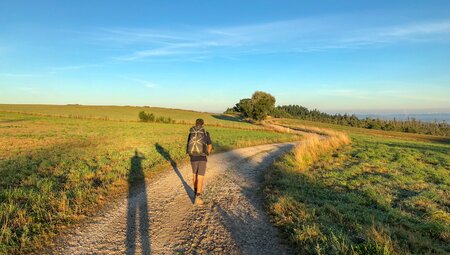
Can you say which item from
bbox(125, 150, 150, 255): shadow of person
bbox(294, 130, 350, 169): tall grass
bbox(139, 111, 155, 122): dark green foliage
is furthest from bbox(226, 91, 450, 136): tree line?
bbox(125, 150, 150, 255): shadow of person

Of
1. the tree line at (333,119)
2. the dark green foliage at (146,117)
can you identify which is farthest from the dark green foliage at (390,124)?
the dark green foliage at (146,117)

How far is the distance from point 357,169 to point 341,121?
122 metres

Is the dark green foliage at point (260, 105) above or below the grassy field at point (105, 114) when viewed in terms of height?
above

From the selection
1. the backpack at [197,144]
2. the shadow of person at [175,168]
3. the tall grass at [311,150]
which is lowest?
the shadow of person at [175,168]

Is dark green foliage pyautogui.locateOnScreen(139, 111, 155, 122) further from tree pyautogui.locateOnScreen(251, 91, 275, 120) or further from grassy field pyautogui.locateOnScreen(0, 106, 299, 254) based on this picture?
grassy field pyautogui.locateOnScreen(0, 106, 299, 254)

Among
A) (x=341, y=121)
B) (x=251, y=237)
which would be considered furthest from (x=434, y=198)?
(x=341, y=121)

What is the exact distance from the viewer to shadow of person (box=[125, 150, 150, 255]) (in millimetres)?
5867

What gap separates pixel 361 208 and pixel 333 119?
138 metres

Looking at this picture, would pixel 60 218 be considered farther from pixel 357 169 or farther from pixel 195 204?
pixel 357 169

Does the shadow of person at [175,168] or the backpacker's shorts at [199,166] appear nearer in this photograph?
the backpacker's shorts at [199,166]

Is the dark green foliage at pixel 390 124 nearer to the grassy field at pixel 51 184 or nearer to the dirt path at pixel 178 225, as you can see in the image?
the grassy field at pixel 51 184

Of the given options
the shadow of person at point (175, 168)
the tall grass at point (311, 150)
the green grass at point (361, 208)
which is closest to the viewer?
the green grass at point (361, 208)

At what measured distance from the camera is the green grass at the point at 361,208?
5797mm

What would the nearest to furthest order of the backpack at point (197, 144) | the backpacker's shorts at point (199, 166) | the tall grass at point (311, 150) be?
the backpack at point (197, 144), the backpacker's shorts at point (199, 166), the tall grass at point (311, 150)
